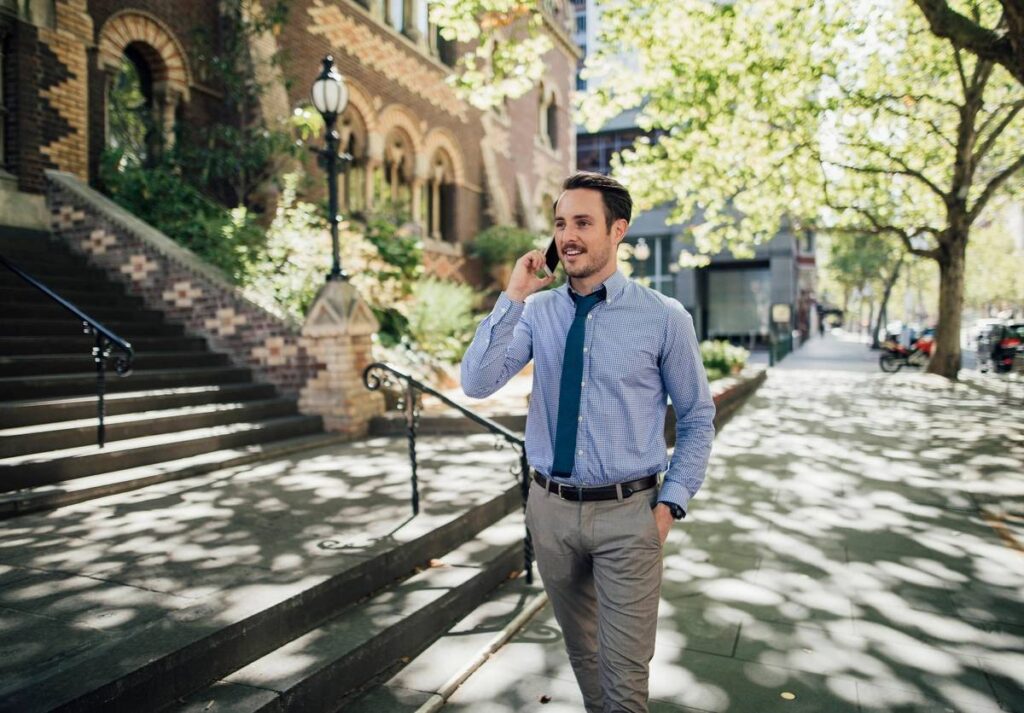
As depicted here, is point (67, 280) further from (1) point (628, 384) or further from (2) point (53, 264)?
(1) point (628, 384)

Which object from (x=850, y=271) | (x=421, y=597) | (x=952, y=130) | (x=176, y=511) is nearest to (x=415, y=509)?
(x=421, y=597)

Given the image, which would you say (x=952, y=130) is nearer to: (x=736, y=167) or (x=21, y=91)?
(x=736, y=167)

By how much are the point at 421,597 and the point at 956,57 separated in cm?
1556

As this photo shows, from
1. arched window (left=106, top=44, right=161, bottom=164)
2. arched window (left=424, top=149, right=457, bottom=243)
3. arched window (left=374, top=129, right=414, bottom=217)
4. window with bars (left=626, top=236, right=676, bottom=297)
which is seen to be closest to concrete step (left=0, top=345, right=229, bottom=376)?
arched window (left=106, top=44, right=161, bottom=164)

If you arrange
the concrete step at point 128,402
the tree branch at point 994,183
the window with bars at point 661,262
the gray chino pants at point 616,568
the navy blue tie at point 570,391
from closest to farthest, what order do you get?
the gray chino pants at point 616,568
the navy blue tie at point 570,391
the concrete step at point 128,402
the tree branch at point 994,183
the window with bars at point 661,262

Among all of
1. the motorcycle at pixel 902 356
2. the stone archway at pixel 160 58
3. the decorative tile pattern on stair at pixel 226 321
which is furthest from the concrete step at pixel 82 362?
the motorcycle at pixel 902 356

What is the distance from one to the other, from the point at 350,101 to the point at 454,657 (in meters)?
13.4

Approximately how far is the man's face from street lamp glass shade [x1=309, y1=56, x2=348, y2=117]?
6.42 metres

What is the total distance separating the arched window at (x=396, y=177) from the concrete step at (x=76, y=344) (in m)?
7.37

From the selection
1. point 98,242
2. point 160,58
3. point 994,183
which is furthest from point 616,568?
point 994,183

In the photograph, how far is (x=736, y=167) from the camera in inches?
621

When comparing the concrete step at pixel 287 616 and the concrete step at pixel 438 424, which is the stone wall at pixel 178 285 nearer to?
the concrete step at pixel 438 424

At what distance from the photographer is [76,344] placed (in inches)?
287

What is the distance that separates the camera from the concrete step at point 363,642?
2.84m
